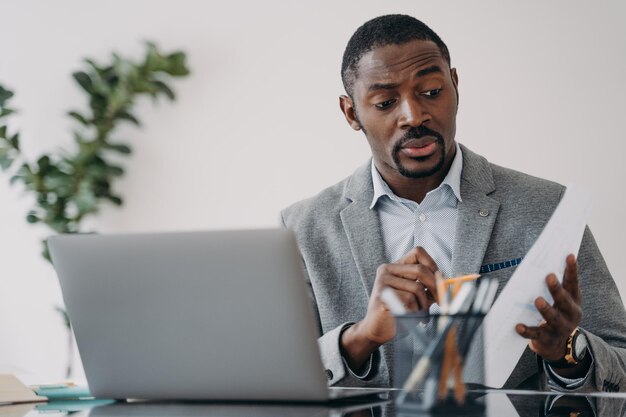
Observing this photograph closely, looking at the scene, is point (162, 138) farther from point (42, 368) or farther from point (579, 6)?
point (579, 6)

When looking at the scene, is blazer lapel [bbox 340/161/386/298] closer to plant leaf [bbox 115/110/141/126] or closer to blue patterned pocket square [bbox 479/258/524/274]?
blue patterned pocket square [bbox 479/258/524/274]

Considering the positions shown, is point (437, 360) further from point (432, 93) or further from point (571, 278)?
point (432, 93)

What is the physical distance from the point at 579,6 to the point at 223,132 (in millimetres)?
1367

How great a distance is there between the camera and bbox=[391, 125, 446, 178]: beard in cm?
185

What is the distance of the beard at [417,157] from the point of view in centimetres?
185

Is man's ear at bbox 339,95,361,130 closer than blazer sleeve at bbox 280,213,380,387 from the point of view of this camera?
No

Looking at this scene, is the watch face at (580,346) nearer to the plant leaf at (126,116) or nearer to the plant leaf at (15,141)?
the plant leaf at (126,116)

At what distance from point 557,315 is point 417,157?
682mm

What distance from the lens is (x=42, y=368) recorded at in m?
3.32

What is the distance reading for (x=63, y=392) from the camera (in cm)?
137

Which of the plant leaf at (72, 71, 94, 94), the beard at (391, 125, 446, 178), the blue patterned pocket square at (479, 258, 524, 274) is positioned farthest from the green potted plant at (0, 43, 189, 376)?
the blue patterned pocket square at (479, 258, 524, 274)

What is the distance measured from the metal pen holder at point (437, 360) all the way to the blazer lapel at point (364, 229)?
2.88 feet

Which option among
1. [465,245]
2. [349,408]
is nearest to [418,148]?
[465,245]

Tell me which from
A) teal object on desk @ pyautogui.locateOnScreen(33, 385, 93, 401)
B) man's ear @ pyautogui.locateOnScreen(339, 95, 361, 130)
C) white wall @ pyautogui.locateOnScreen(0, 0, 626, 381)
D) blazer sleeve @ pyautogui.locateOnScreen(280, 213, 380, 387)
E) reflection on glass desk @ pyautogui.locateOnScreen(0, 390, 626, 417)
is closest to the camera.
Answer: reflection on glass desk @ pyautogui.locateOnScreen(0, 390, 626, 417)
